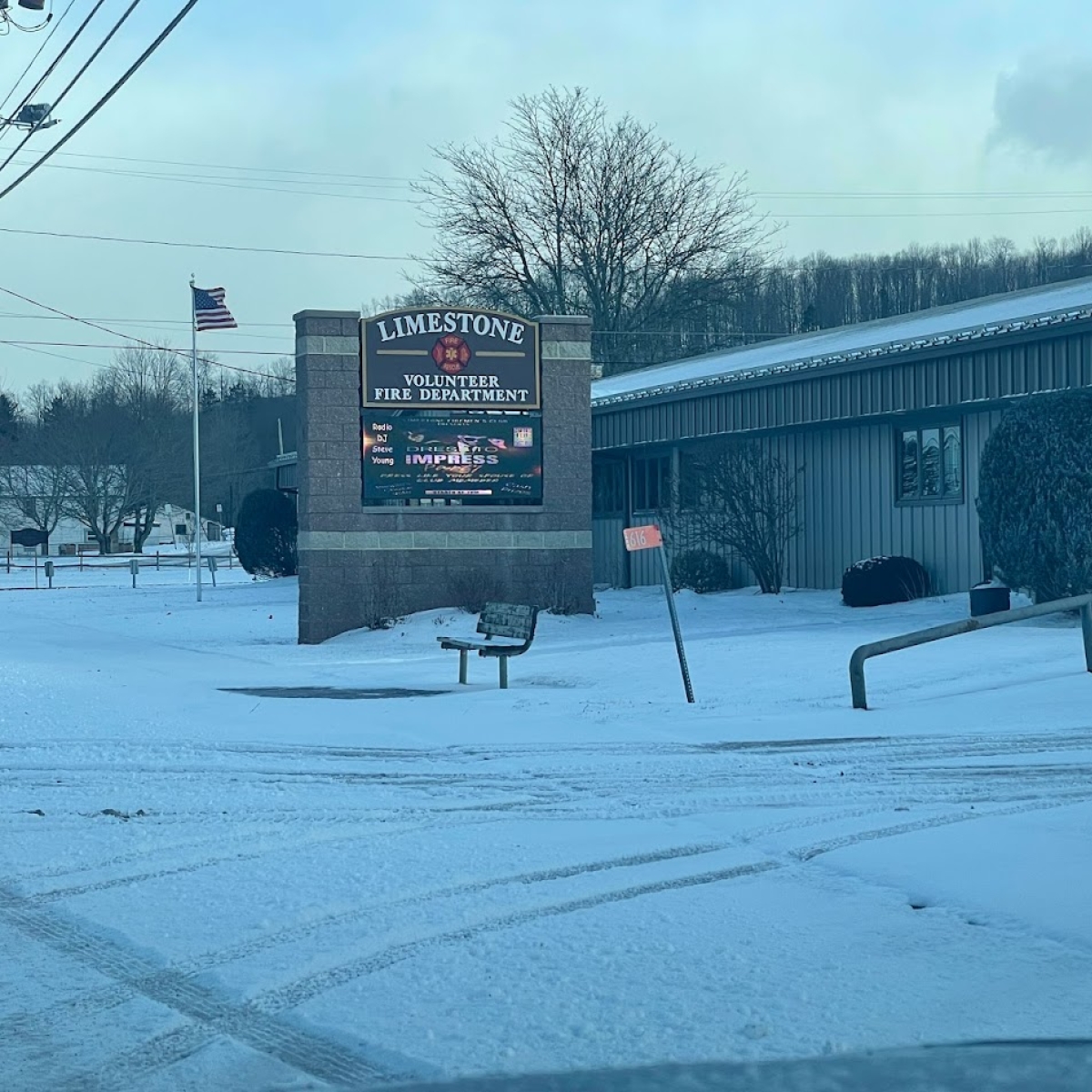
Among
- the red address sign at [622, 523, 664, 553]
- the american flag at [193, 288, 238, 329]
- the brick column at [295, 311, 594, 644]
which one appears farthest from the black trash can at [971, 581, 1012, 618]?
the american flag at [193, 288, 238, 329]

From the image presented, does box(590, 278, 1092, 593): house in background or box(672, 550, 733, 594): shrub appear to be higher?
box(590, 278, 1092, 593): house in background

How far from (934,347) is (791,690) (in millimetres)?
10287

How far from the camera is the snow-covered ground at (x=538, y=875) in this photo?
17.1 ft

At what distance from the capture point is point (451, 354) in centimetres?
2292

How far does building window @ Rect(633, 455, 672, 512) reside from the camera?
32.3 m

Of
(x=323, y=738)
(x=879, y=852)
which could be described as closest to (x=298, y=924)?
(x=879, y=852)

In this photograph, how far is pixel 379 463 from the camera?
22.7 m

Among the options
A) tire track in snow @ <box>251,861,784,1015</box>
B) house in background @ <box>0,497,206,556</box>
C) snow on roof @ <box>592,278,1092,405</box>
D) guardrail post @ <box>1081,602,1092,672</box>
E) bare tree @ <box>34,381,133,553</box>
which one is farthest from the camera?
house in background @ <box>0,497,206,556</box>

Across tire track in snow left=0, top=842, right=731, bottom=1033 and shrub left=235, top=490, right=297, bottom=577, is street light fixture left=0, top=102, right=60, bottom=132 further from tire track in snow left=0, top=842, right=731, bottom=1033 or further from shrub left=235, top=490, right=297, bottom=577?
shrub left=235, top=490, right=297, bottom=577

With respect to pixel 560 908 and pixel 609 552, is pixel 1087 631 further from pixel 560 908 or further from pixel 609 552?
pixel 609 552

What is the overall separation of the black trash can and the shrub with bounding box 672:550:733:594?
9978 mm

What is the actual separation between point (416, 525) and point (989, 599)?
27.4ft

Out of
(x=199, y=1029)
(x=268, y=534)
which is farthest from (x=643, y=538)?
(x=268, y=534)

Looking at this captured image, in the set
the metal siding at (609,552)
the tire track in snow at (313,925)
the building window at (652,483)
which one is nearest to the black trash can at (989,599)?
the building window at (652,483)
